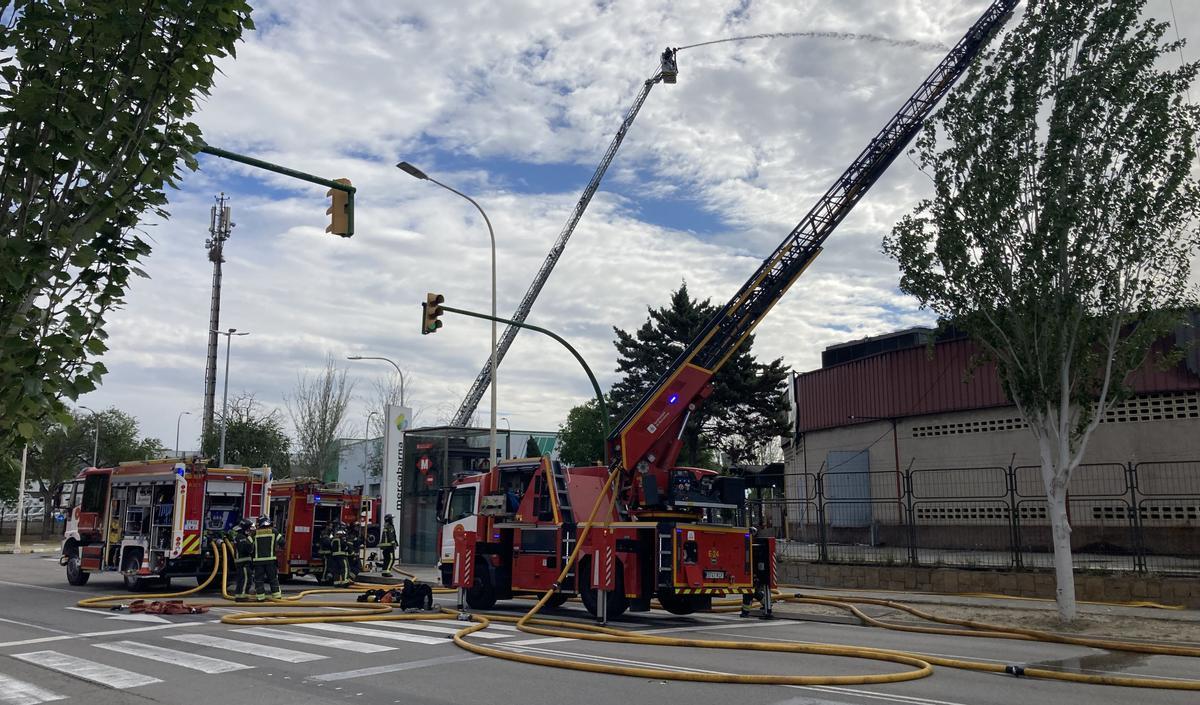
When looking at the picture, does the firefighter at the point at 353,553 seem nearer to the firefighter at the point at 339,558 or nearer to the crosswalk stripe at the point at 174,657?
the firefighter at the point at 339,558

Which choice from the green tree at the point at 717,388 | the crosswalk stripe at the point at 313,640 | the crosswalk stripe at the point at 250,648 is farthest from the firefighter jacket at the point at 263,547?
the green tree at the point at 717,388

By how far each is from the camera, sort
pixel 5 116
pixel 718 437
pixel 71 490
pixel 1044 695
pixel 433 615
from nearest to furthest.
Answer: pixel 5 116 → pixel 1044 695 → pixel 433 615 → pixel 71 490 → pixel 718 437

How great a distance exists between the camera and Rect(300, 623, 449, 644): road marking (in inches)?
470

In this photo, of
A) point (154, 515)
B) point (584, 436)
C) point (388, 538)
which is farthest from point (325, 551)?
point (584, 436)

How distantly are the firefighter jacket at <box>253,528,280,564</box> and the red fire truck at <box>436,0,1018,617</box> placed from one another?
13.1 ft

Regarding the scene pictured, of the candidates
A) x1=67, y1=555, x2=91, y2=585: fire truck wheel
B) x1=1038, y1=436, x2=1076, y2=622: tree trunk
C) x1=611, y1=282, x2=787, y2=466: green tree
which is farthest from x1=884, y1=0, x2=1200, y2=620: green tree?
x1=611, y1=282, x2=787, y2=466: green tree

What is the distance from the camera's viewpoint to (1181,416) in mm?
22500

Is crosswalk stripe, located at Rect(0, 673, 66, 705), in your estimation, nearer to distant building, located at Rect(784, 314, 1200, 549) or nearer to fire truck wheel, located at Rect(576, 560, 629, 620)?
fire truck wheel, located at Rect(576, 560, 629, 620)

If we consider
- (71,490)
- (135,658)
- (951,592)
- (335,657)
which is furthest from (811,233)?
(71,490)

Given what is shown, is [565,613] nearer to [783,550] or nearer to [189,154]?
[783,550]

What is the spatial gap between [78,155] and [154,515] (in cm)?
1749

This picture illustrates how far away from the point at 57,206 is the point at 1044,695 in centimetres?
867

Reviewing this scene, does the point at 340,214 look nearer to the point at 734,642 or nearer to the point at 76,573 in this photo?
the point at 734,642

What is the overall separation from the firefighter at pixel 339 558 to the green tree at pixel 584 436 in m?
31.7
